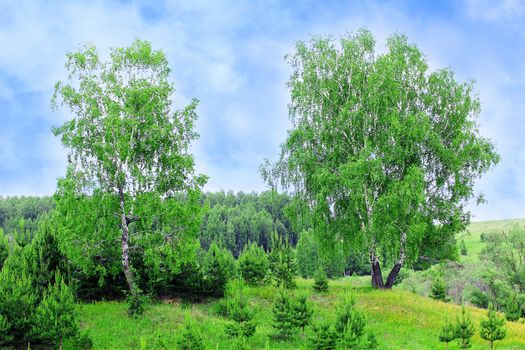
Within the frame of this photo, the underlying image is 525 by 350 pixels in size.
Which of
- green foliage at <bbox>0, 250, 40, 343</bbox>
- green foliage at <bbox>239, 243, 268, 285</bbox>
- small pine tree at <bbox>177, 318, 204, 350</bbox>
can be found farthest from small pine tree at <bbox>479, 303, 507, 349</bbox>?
green foliage at <bbox>0, 250, 40, 343</bbox>

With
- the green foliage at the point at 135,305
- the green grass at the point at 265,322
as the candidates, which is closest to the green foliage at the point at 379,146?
the green grass at the point at 265,322

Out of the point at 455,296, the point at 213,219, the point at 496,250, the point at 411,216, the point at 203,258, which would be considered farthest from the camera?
the point at 213,219

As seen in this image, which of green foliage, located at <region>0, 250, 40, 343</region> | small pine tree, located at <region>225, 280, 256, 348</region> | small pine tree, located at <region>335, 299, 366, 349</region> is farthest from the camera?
small pine tree, located at <region>225, 280, 256, 348</region>

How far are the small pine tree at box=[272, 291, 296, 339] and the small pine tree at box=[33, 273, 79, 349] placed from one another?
25.3 ft

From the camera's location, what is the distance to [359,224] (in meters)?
28.7

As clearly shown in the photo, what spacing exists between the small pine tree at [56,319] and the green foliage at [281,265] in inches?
452

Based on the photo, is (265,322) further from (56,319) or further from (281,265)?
(56,319)

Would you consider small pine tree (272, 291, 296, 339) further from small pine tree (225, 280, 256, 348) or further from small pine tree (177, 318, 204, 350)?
small pine tree (177, 318, 204, 350)

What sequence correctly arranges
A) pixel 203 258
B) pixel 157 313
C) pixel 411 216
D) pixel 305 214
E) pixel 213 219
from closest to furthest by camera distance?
pixel 157 313 → pixel 203 258 → pixel 411 216 → pixel 305 214 → pixel 213 219

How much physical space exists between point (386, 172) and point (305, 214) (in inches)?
236

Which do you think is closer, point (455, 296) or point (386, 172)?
point (386, 172)

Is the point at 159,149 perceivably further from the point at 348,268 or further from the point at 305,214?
the point at 348,268

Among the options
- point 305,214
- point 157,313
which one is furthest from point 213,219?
point 157,313

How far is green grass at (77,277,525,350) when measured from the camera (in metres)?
17.8
